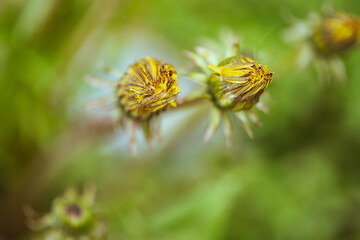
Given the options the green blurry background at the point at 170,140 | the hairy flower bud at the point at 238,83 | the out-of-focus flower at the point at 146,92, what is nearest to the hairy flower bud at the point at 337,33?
the green blurry background at the point at 170,140

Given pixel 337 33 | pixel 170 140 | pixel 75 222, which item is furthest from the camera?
pixel 170 140

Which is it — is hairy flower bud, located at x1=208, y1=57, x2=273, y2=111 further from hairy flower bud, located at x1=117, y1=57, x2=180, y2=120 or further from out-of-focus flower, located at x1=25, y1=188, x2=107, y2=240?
out-of-focus flower, located at x1=25, y1=188, x2=107, y2=240

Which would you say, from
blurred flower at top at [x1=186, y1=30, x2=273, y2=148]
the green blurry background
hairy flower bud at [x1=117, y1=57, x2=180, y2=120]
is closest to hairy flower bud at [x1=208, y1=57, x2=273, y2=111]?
blurred flower at top at [x1=186, y1=30, x2=273, y2=148]

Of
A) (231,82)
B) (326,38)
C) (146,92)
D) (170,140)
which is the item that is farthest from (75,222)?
(326,38)

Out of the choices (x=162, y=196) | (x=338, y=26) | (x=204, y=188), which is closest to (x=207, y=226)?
(x=204, y=188)

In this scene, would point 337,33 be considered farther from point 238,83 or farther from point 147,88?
point 147,88

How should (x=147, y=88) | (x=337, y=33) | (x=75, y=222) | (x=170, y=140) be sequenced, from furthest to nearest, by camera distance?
(x=170, y=140), (x=337, y=33), (x=75, y=222), (x=147, y=88)

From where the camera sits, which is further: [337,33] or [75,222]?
[337,33]
